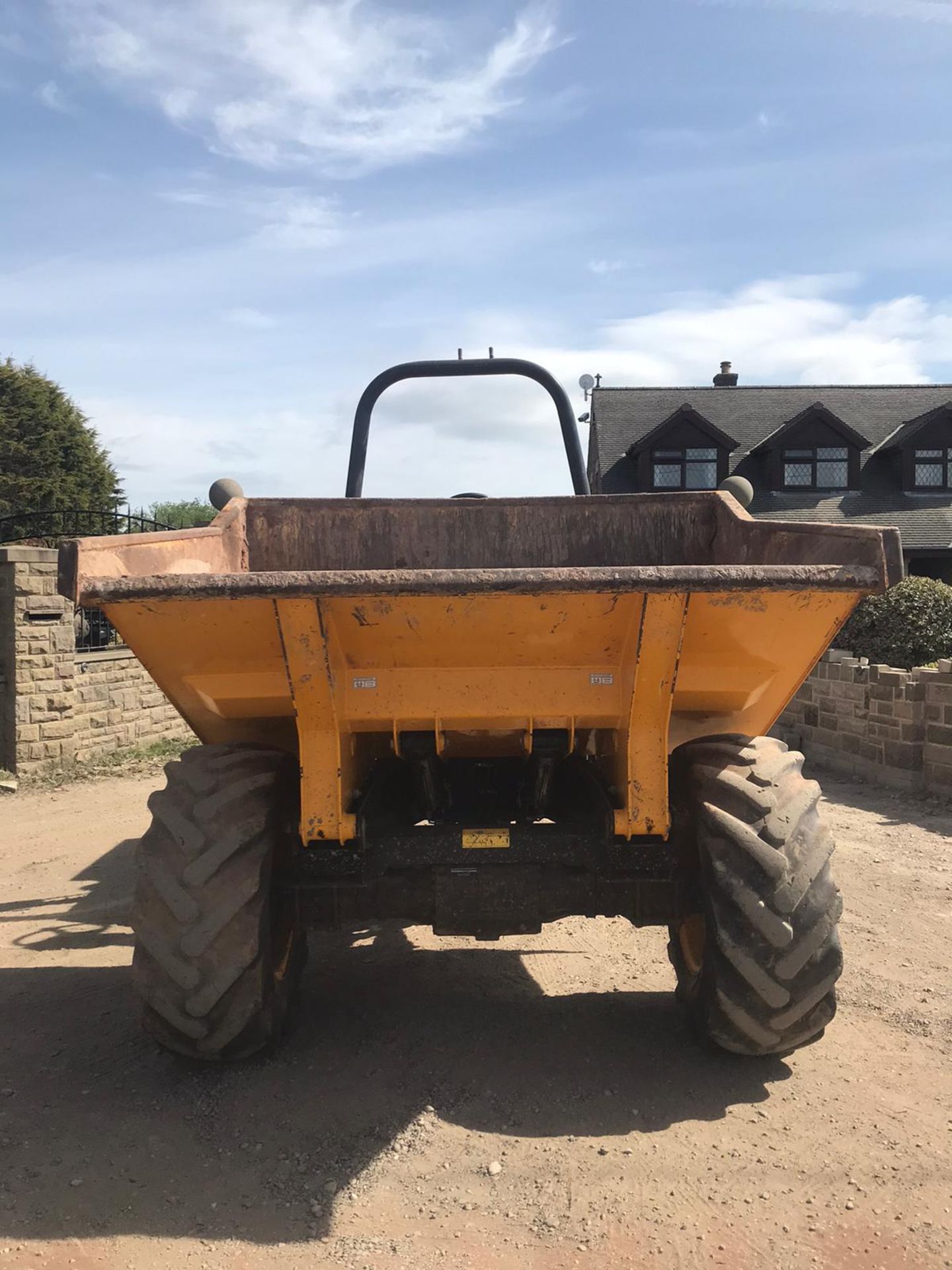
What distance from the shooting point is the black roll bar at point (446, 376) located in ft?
17.6

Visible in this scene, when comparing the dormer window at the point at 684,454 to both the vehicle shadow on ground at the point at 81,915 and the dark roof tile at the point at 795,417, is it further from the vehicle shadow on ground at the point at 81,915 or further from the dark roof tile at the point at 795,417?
the vehicle shadow on ground at the point at 81,915

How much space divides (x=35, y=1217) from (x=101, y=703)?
25.6 ft

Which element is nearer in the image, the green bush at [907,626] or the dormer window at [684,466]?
the green bush at [907,626]

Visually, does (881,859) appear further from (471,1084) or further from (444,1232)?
(444,1232)

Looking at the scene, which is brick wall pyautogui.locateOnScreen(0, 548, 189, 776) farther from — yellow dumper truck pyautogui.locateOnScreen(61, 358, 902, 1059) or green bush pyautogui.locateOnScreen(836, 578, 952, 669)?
green bush pyautogui.locateOnScreen(836, 578, 952, 669)

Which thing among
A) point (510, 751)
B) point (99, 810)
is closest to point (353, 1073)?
point (510, 751)

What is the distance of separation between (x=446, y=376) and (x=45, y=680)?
5.48 meters

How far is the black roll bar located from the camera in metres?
5.37

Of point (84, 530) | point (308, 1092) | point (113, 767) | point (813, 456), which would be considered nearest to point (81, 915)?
point (308, 1092)

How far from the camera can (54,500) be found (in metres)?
27.5

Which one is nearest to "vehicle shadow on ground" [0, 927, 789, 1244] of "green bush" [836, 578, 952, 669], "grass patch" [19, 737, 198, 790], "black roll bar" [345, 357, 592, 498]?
"black roll bar" [345, 357, 592, 498]

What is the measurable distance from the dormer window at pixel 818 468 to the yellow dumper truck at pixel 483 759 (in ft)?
64.8

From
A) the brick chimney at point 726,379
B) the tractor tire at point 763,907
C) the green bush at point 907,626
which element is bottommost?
the tractor tire at point 763,907

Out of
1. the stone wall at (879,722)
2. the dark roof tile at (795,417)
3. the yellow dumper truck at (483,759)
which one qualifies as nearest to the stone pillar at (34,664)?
the yellow dumper truck at (483,759)
